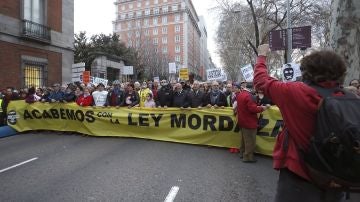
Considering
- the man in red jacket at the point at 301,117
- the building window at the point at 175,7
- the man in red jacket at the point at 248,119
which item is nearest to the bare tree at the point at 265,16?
the man in red jacket at the point at 248,119

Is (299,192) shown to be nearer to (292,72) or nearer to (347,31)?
(347,31)

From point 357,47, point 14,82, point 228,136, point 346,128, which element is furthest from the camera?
point 14,82

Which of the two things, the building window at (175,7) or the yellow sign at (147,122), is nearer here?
the yellow sign at (147,122)

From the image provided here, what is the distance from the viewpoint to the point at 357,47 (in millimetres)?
6086

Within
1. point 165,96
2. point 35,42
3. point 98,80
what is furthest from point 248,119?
point 35,42

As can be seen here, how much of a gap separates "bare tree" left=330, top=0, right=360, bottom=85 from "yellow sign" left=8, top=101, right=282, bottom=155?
3.29 metres

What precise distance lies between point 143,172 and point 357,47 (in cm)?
435

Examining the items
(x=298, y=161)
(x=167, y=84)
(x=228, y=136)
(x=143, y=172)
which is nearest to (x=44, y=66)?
(x=167, y=84)

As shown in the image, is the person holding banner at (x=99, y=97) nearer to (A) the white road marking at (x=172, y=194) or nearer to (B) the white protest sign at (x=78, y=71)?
(A) the white road marking at (x=172, y=194)

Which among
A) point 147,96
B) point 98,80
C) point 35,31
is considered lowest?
point 147,96

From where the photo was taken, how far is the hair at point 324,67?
8.40 feet

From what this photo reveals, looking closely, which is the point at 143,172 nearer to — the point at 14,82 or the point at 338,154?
the point at 338,154

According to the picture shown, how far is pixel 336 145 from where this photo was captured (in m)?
2.29

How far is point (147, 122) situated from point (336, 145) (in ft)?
31.1
